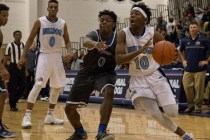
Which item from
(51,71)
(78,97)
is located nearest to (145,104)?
(78,97)

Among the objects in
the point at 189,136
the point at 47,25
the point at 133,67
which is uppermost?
the point at 47,25

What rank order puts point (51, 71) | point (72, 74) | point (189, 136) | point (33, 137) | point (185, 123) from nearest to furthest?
point (189, 136) → point (33, 137) → point (51, 71) → point (185, 123) → point (72, 74)

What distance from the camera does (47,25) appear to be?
8297 mm

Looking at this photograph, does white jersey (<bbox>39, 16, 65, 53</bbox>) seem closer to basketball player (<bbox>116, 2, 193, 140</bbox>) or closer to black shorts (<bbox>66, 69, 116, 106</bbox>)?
black shorts (<bbox>66, 69, 116, 106</bbox>)

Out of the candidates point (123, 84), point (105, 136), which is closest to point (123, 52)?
point (105, 136)

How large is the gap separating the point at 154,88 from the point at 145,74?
210 mm

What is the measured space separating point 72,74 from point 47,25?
7777 millimetres

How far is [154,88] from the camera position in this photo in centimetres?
575

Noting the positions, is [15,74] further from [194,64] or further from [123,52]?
[123,52]

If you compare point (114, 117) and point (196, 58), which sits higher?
point (196, 58)

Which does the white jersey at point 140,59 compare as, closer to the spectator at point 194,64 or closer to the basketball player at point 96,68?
the basketball player at point 96,68

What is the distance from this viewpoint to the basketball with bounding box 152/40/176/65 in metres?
5.64

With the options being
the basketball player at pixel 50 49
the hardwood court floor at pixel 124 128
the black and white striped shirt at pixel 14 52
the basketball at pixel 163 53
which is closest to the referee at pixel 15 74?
the black and white striped shirt at pixel 14 52

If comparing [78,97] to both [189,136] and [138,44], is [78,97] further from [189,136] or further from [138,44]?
[189,136]
